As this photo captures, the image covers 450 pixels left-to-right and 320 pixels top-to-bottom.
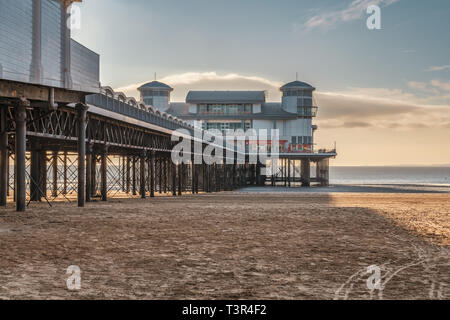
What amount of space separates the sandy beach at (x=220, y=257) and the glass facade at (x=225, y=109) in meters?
72.2

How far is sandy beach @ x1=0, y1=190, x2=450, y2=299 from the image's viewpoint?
6535 millimetres

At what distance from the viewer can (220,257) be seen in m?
9.10

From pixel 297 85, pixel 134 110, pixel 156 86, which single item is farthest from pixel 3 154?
pixel 156 86

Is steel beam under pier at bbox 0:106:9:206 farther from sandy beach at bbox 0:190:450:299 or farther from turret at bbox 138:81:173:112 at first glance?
turret at bbox 138:81:173:112

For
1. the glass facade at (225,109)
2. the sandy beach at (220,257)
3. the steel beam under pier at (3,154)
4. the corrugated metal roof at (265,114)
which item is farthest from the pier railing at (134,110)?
the glass facade at (225,109)

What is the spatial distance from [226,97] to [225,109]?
2.32 m

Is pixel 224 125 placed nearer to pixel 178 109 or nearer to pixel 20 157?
pixel 178 109

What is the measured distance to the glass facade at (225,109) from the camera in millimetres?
87375

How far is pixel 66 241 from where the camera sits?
35.4 feet

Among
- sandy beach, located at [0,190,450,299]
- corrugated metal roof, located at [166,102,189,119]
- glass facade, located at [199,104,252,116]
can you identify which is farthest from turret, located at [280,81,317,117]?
sandy beach, located at [0,190,450,299]

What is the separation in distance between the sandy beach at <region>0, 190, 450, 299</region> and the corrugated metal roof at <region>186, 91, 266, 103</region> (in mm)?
71963

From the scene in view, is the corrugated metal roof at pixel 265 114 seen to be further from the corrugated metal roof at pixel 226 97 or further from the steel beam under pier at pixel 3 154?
the steel beam under pier at pixel 3 154
